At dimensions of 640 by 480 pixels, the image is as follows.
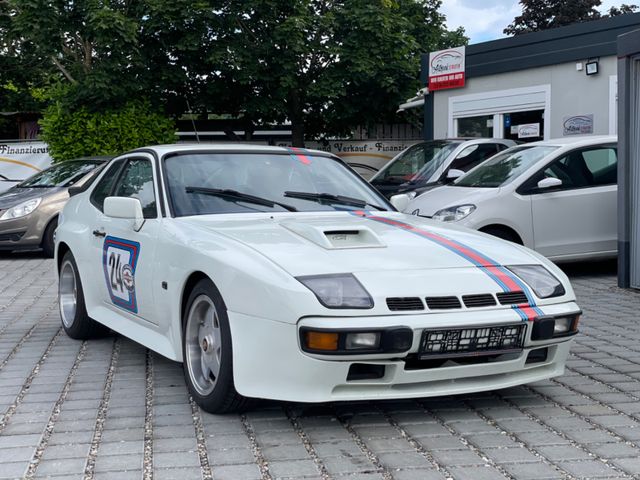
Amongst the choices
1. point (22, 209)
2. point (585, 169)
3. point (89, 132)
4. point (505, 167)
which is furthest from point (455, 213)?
point (89, 132)

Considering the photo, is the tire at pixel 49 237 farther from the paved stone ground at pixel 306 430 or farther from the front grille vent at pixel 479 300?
the front grille vent at pixel 479 300

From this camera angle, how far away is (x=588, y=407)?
4.63m

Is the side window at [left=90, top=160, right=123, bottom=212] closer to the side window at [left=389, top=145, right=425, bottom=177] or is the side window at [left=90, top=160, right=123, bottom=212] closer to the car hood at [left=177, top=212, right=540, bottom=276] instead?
the car hood at [left=177, top=212, right=540, bottom=276]

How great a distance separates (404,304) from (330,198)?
5.39ft

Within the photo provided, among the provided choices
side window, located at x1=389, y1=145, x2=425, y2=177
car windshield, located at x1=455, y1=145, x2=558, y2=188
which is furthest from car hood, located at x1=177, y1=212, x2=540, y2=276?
side window, located at x1=389, y1=145, x2=425, y2=177

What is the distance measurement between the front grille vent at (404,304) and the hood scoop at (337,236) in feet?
1.65

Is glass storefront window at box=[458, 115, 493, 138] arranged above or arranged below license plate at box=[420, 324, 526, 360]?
above

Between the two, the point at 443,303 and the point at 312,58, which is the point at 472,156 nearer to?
the point at 443,303

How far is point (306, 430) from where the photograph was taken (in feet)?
13.9

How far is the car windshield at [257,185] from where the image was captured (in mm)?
5316

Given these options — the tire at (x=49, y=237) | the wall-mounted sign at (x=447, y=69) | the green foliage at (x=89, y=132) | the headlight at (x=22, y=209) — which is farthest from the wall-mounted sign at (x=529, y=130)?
the headlight at (x=22, y=209)

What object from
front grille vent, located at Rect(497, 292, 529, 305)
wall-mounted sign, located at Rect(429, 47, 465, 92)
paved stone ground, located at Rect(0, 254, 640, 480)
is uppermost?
wall-mounted sign, located at Rect(429, 47, 465, 92)

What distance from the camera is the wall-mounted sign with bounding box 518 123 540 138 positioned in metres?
17.5

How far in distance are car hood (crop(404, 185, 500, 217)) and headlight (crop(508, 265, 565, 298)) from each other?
4.95 m
